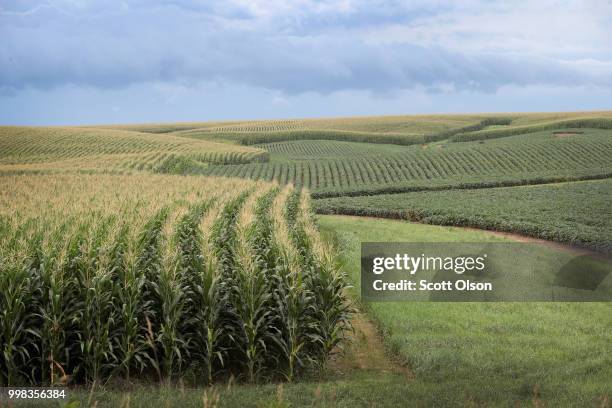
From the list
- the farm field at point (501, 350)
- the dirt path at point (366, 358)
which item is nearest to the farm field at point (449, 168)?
the farm field at point (501, 350)

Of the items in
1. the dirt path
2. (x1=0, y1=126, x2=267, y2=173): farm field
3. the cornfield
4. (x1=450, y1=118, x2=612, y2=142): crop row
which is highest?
(x1=450, y1=118, x2=612, y2=142): crop row

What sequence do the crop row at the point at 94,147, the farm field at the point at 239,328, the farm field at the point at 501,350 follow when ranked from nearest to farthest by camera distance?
the farm field at the point at 501,350
the farm field at the point at 239,328
the crop row at the point at 94,147

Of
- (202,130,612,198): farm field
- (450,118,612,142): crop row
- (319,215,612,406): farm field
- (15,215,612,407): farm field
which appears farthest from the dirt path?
(450,118,612,142): crop row

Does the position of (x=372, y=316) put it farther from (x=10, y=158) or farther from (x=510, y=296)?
(x=10, y=158)

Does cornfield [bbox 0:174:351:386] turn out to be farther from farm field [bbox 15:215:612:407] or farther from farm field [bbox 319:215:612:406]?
farm field [bbox 319:215:612:406]

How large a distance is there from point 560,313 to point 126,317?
965 centimetres

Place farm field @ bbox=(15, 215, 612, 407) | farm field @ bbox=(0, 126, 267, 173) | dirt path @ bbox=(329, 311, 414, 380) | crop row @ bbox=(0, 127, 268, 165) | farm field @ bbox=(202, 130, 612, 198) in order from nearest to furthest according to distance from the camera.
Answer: farm field @ bbox=(15, 215, 612, 407) < dirt path @ bbox=(329, 311, 414, 380) < farm field @ bbox=(0, 126, 267, 173) < crop row @ bbox=(0, 127, 268, 165) < farm field @ bbox=(202, 130, 612, 198)

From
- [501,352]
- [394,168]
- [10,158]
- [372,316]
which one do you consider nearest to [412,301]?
[372,316]

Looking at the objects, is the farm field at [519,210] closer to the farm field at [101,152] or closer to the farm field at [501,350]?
the farm field at [501,350]

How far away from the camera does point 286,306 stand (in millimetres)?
9664

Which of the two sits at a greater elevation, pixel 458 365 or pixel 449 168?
pixel 449 168

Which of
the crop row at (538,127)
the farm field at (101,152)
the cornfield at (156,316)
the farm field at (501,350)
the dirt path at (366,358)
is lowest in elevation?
the dirt path at (366,358)

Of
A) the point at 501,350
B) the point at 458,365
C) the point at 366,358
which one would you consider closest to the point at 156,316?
the point at 366,358

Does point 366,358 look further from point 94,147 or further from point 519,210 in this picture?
point 94,147
